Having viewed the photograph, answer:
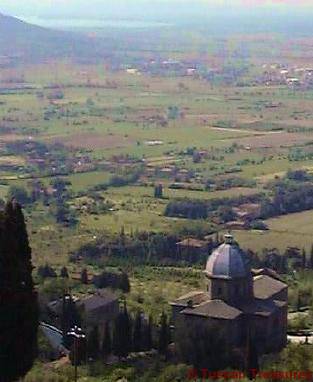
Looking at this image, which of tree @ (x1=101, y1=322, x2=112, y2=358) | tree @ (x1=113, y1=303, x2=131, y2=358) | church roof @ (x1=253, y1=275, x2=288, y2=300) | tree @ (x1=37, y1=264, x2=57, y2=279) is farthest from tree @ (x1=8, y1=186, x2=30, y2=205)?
tree @ (x1=113, y1=303, x2=131, y2=358)

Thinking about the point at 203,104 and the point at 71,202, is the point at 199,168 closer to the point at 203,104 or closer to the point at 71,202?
the point at 71,202

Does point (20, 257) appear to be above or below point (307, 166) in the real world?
above

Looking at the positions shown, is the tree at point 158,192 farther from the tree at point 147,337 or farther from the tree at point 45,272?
the tree at point 147,337

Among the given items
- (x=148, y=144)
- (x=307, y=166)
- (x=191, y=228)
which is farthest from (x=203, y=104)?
(x=191, y=228)

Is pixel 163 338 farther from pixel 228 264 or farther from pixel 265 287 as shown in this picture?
pixel 265 287

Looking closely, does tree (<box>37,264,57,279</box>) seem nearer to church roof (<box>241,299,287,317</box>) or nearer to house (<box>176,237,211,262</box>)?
house (<box>176,237,211,262</box>)

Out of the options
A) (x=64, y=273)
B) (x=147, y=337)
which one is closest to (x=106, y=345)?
(x=147, y=337)

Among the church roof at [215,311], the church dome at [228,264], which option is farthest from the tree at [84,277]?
the church dome at [228,264]
